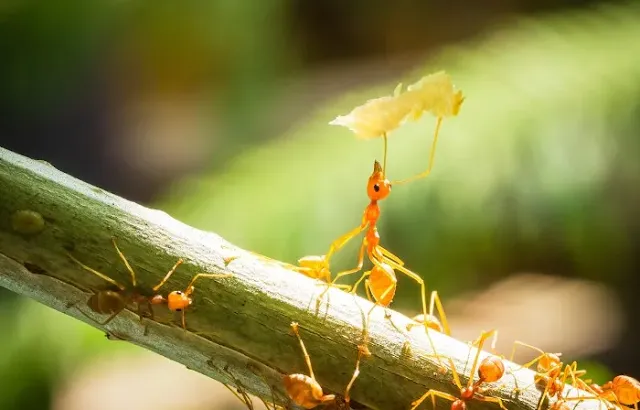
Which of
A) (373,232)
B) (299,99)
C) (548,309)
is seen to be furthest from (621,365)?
(299,99)

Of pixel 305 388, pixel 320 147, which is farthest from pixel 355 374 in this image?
pixel 320 147

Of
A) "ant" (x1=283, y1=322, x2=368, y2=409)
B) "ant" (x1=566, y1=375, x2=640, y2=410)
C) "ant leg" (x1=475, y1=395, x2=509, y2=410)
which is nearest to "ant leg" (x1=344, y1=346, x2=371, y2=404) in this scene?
"ant" (x1=283, y1=322, x2=368, y2=409)

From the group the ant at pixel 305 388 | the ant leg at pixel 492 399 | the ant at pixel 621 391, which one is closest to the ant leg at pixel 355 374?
the ant at pixel 305 388

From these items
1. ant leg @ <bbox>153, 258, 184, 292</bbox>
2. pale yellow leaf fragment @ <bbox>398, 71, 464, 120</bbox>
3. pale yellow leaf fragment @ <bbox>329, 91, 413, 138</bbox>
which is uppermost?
pale yellow leaf fragment @ <bbox>398, 71, 464, 120</bbox>

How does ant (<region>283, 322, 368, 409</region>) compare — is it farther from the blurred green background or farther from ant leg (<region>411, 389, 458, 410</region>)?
the blurred green background

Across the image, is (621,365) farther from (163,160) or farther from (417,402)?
(163,160)

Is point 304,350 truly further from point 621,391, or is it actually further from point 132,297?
point 621,391
